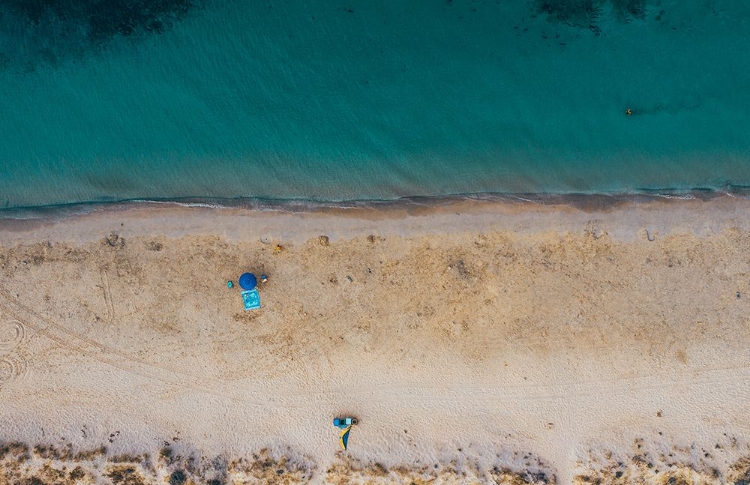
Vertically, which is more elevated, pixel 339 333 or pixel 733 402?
pixel 339 333

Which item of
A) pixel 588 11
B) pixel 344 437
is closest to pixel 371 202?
pixel 344 437

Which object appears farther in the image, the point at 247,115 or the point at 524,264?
the point at 247,115

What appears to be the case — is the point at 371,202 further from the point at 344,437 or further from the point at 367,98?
the point at 344,437

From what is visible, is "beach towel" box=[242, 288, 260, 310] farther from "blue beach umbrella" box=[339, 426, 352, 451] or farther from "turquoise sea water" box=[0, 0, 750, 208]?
"blue beach umbrella" box=[339, 426, 352, 451]

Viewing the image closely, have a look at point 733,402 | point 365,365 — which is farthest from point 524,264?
point 733,402

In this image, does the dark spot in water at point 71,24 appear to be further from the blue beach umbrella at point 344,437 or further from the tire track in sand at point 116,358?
the blue beach umbrella at point 344,437

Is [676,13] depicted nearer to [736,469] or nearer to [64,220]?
[736,469]
